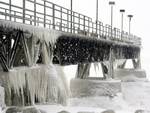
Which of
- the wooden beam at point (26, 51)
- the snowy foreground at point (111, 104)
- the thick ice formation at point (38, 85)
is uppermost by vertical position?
the wooden beam at point (26, 51)

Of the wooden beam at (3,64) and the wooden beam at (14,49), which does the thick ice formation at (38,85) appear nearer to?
the wooden beam at (3,64)

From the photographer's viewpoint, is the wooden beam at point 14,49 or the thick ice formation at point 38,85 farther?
the thick ice formation at point 38,85

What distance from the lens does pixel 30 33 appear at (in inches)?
699

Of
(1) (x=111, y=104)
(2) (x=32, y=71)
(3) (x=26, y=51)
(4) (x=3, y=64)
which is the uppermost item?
(3) (x=26, y=51)

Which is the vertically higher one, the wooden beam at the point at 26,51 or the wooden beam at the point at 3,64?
the wooden beam at the point at 26,51

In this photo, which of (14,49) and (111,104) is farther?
(111,104)

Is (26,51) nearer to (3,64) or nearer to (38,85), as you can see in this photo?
(3,64)

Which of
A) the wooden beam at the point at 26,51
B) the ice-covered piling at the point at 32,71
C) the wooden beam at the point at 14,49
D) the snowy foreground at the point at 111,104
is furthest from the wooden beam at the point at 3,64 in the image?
the snowy foreground at the point at 111,104

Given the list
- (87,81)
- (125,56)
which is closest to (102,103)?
(87,81)

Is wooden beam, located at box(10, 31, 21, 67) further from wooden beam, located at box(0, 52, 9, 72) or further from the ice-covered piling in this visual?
wooden beam, located at box(0, 52, 9, 72)

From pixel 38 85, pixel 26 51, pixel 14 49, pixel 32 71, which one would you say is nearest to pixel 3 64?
pixel 14 49

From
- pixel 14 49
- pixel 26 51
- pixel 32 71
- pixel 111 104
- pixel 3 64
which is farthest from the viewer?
pixel 111 104

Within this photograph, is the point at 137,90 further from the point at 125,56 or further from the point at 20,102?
the point at 20,102

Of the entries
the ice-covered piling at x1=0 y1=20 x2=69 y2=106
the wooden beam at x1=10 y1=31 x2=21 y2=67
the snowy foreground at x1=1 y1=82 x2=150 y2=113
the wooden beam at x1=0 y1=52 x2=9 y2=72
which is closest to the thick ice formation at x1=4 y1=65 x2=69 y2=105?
the ice-covered piling at x1=0 y1=20 x2=69 y2=106
